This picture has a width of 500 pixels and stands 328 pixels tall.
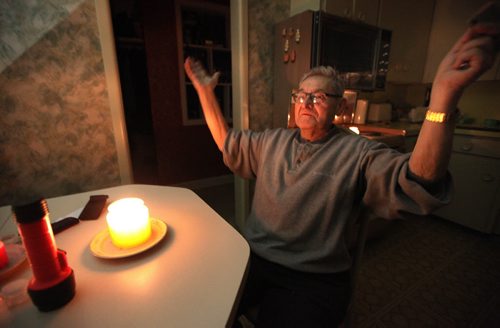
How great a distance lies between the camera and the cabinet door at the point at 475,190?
1.91 m

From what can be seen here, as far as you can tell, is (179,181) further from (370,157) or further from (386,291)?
(370,157)

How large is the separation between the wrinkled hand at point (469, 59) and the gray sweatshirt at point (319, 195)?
0.22 meters

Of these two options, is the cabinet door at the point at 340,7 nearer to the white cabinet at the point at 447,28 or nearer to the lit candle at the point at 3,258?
the white cabinet at the point at 447,28

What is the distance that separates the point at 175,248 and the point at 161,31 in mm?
2694

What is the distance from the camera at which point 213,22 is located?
2965 mm

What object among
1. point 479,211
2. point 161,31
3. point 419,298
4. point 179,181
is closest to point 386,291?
point 419,298

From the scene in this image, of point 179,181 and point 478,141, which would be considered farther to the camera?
point 179,181

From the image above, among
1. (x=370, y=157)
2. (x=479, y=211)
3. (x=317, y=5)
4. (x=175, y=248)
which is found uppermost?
(x=317, y=5)

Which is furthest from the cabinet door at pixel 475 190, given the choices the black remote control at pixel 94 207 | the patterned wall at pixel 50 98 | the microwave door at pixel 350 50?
the patterned wall at pixel 50 98

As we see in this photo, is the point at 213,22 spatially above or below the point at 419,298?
above

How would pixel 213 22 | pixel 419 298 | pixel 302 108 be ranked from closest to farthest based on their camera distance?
pixel 302 108, pixel 419 298, pixel 213 22

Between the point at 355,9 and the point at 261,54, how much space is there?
2.42ft

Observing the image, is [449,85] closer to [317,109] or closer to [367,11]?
[317,109]

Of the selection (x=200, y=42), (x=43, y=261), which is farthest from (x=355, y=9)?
(x=43, y=261)
